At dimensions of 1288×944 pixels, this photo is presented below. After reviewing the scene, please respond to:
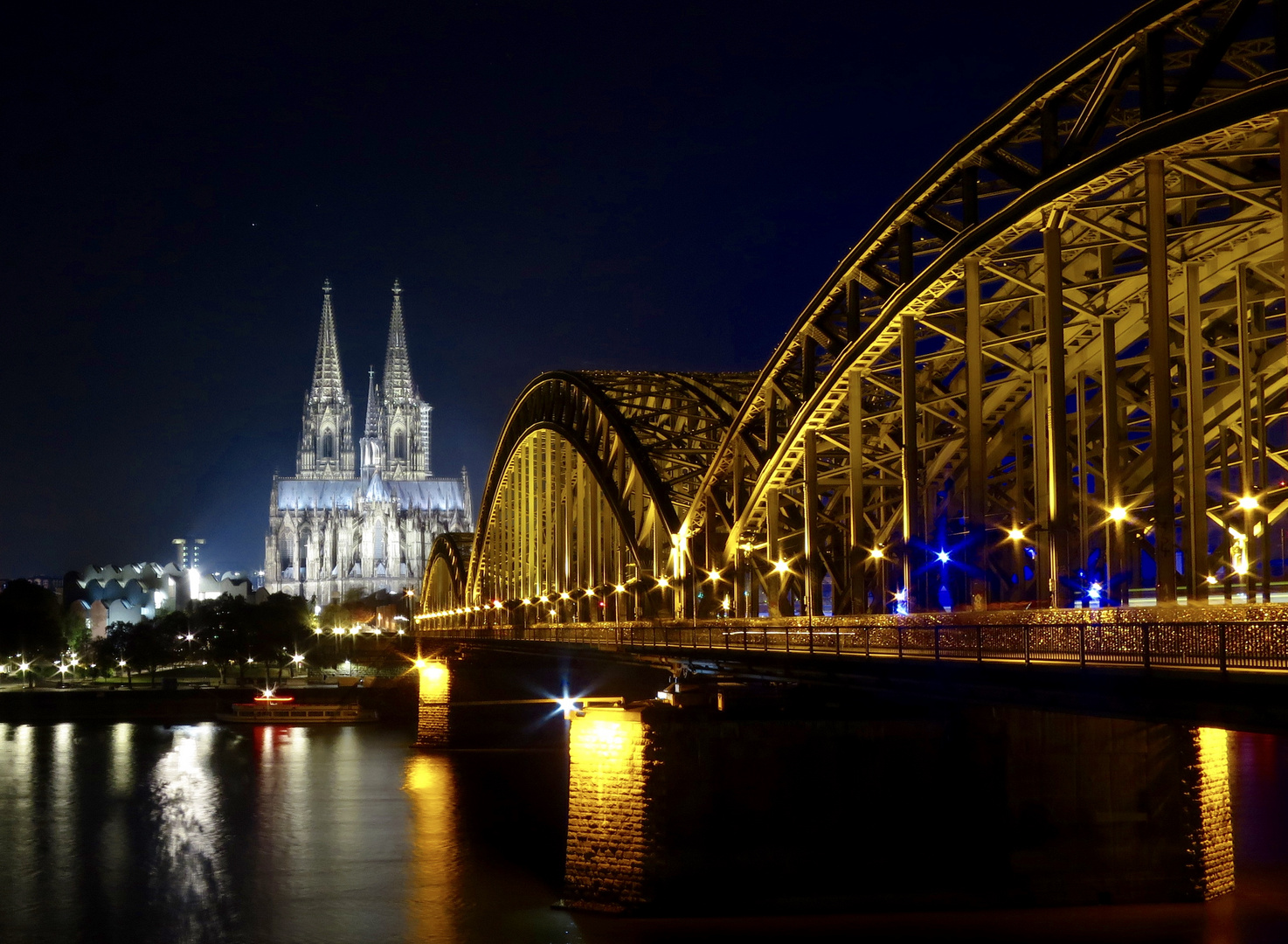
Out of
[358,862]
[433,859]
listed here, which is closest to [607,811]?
[433,859]

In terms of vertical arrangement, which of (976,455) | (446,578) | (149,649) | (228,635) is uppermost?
(446,578)

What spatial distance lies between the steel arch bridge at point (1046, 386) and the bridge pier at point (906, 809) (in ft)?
10.1

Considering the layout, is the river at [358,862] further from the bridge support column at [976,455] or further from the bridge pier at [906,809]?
the bridge support column at [976,455]

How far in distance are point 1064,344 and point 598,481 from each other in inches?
1180

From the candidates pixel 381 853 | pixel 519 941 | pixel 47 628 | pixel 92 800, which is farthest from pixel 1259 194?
pixel 47 628

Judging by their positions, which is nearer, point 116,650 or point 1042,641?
point 1042,641

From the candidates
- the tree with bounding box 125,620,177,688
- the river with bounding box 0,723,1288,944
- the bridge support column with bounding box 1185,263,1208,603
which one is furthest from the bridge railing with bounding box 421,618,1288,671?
the tree with bounding box 125,620,177,688

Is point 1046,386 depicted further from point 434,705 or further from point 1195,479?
point 434,705

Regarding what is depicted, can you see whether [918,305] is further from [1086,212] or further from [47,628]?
[47,628]

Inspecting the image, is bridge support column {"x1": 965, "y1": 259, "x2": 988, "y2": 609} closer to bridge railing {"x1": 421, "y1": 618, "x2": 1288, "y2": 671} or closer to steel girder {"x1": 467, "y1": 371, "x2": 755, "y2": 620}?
bridge railing {"x1": 421, "y1": 618, "x2": 1288, "y2": 671}

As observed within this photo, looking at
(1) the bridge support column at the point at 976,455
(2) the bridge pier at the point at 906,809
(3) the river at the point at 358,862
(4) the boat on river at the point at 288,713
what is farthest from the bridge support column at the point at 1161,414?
(4) the boat on river at the point at 288,713

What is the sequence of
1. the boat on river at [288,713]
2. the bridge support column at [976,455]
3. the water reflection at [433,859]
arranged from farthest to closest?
1. the boat on river at [288,713]
2. the water reflection at [433,859]
3. the bridge support column at [976,455]

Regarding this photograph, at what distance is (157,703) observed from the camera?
107 metres

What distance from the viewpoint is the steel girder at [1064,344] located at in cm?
2502
